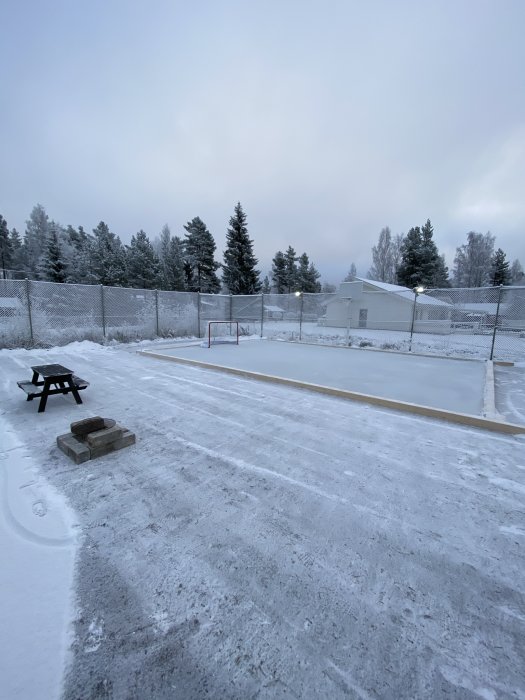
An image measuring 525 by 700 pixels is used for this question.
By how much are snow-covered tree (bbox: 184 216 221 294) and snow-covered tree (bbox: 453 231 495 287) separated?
127 feet

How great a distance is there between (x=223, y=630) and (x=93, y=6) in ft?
51.4

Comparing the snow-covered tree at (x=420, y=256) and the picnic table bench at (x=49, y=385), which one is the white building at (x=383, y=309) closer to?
the snow-covered tree at (x=420, y=256)

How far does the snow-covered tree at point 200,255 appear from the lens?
83.7 ft

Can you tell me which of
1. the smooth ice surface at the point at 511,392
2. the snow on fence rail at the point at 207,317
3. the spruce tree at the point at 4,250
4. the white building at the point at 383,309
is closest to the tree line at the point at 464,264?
the white building at the point at 383,309

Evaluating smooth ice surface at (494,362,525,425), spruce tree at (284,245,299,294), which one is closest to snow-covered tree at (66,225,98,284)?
spruce tree at (284,245,299,294)

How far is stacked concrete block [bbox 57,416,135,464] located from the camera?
2.60 m

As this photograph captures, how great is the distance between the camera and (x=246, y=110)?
1591 cm

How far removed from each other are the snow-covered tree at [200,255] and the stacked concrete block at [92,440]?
24.5m

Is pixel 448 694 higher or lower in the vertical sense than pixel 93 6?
lower

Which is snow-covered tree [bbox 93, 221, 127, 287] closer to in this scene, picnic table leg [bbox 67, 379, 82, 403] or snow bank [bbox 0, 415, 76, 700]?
picnic table leg [bbox 67, 379, 82, 403]

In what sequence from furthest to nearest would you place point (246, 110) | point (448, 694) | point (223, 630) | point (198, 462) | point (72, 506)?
point (246, 110), point (198, 462), point (72, 506), point (223, 630), point (448, 694)

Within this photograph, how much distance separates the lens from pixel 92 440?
2646 mm

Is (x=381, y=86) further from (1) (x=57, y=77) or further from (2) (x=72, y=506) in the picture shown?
(2) (x=72, y=506)

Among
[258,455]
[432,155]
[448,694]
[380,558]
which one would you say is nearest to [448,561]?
[380,558]
